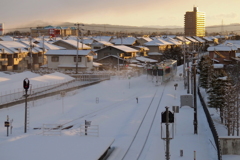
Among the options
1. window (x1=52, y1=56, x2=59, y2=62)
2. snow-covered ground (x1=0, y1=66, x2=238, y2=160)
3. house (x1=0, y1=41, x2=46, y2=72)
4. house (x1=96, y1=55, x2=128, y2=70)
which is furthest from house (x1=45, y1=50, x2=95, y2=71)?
snow-covered ground (x1=0, y1=66, x2=238, y2=160)

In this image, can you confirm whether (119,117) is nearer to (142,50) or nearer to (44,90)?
(44,90)

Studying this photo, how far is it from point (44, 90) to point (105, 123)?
33.6ft

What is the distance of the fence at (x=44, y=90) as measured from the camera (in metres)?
22.9

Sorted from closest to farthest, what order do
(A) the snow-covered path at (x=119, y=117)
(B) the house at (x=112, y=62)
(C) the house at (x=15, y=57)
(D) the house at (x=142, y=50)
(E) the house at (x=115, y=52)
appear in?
(A) the snow-covered path at (x=119, y=117)
(C) the house at (x=15, y=57)
(B) the house at (x=112, y=62)
(E) the house at (x=115, y=52)
(D) the house at (x=142, y=50)

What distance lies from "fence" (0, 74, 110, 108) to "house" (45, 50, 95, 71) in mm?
4865

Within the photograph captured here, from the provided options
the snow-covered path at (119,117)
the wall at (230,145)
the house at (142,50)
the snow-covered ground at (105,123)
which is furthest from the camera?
the house at (142,50)

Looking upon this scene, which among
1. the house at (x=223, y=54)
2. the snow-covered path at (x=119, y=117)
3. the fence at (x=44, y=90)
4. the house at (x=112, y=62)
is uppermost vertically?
the house at (x=223, y=54)

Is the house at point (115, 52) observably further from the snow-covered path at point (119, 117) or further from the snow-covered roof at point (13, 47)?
the snow-covered path at point (119, 117)

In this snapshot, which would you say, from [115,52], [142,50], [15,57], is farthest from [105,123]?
[142,50]

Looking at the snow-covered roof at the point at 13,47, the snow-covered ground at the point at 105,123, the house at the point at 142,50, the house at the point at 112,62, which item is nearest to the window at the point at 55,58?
the snow-covered roof at the point at 13,47

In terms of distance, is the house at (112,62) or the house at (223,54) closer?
the house at (223,54)

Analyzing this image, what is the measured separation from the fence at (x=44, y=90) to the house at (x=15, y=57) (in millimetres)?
13499

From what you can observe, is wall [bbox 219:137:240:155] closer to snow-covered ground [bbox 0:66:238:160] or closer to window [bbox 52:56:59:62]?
snow-covered ground [bbox 0:66:238:160]

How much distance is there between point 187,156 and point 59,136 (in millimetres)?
5142
